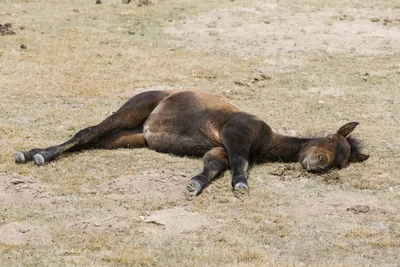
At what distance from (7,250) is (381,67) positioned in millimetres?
9448

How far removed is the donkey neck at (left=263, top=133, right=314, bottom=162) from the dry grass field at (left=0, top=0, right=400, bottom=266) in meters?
0.15

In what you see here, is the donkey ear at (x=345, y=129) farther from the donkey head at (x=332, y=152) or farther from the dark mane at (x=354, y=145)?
the dark mane at (x=354, y=145)

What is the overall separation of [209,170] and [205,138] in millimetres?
747

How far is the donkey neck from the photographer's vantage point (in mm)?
7965

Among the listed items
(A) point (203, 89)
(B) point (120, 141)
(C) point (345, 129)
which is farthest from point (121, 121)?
(A) point (203, 89)

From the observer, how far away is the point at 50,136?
881cm

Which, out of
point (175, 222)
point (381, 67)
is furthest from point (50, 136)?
point (381, 67)

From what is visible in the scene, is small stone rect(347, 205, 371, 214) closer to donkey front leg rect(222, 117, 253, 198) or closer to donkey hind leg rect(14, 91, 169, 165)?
donkey front leg rect(222, 117, 253, 198)

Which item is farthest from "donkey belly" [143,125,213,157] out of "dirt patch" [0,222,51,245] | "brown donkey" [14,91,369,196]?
"dirt patch" [0,222,51,245]

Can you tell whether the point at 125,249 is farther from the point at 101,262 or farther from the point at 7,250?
the point at 7,250

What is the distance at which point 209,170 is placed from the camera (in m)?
7.25

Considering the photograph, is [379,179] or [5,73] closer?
[379,179]

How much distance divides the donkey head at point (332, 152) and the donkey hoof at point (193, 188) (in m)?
1.45

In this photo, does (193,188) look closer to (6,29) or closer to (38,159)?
(38,159)
